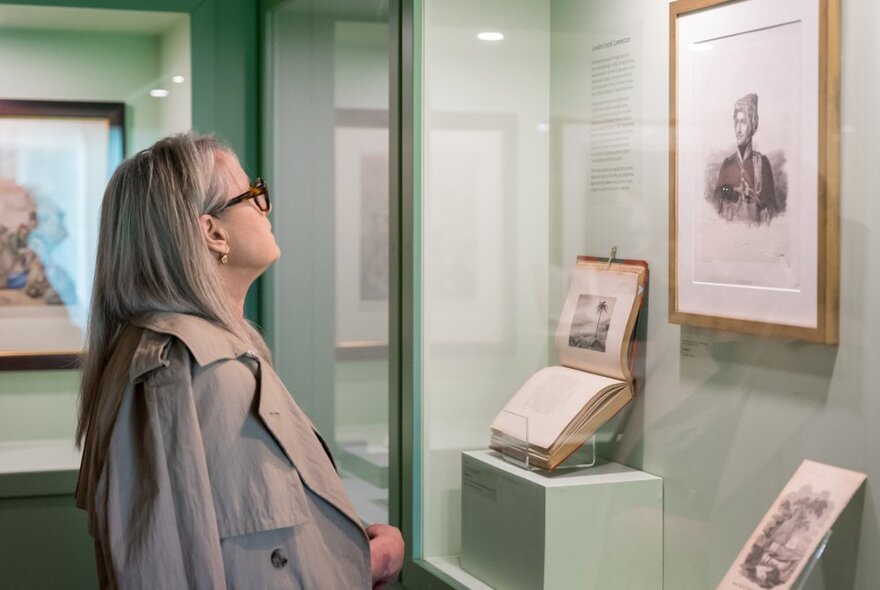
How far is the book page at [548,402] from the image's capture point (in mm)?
2256

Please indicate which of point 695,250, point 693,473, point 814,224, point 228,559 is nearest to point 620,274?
point 695,250

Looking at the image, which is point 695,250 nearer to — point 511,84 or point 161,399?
point 511,84

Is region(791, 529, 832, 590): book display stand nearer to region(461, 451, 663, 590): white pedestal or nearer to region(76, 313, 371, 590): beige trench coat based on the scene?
region(461, 451, 663, 590): white pedestal

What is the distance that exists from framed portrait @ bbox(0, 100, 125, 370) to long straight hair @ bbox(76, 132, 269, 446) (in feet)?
5.49

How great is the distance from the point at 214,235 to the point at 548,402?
808 mm

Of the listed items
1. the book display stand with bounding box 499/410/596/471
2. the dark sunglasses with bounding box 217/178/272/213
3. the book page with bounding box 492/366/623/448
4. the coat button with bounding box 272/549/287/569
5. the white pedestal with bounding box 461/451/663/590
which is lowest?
the white pedestal with bounding box 461/451/663/590

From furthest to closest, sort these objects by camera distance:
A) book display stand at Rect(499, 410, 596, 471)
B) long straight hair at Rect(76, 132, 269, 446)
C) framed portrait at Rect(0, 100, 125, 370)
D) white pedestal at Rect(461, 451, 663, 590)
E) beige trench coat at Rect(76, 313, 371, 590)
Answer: framed portrait at Rect(0, 100, 125, 370)
book display stand at Rect(499, 410, 596, 471)
white pedestal at Rect(461, 451, 663, 590)
long straight hair at Rect(76, 132, 269, 446)
beige trench coat at Rect(76, 313, 371, 590)

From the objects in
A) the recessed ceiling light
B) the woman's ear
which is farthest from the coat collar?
the recessed ceiling light

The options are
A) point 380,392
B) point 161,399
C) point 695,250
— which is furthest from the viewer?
point 380,392

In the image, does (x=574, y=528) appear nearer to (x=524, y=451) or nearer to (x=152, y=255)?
(x=524, y=451)

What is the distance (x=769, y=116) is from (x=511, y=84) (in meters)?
0.84

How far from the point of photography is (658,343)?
209 cm

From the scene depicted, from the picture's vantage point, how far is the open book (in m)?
2.18

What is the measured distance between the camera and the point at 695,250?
1962 millimetres
